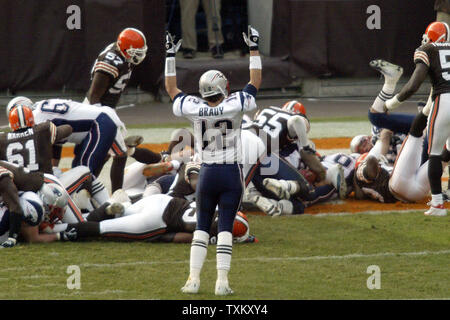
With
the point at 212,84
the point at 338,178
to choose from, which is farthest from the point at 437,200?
the point at 212,84

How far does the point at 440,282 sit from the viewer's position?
5.70m

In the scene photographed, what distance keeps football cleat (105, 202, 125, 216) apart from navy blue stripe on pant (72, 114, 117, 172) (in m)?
1.10

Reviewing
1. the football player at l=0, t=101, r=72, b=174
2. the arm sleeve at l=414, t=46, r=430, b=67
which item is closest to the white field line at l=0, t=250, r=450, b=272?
the football player at l=0, t=101, r=72, b=174

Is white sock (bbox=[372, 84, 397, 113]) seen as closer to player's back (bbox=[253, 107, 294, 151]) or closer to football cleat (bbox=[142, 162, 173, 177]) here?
player's back (bbox=[253, 107, 294, 151])

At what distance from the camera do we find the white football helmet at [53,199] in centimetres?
676

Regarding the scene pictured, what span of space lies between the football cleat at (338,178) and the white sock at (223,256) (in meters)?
3.29

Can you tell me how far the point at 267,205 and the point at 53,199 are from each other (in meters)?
2.06

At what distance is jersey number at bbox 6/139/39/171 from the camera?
7059 millimetres

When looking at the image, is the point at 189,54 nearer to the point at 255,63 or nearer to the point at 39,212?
the point at 39,212

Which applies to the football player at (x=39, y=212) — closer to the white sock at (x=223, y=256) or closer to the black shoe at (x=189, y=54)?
the white sock at (x=223, y=256)

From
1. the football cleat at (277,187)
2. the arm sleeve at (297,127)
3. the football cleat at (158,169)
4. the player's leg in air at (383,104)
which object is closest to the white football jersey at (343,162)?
the player's leg in air at (383,104)

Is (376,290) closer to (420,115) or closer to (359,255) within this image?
(359,255)

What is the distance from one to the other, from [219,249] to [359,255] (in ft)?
4.91

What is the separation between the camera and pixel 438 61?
795cm
